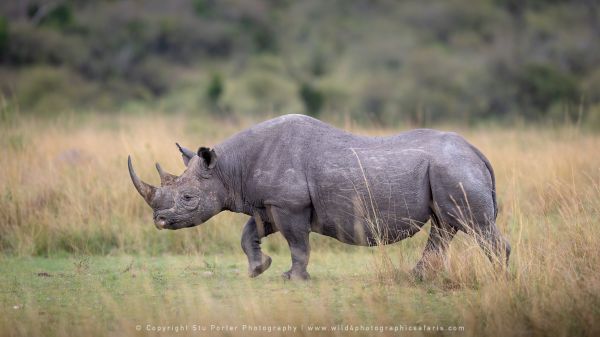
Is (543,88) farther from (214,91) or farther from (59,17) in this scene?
(59,17)

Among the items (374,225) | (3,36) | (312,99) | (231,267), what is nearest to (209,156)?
(231,267)

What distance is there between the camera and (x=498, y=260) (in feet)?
26.2

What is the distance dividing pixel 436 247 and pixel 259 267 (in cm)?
173

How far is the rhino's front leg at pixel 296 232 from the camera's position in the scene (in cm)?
884

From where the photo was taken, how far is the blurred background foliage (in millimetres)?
30484

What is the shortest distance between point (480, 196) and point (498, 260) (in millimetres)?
792

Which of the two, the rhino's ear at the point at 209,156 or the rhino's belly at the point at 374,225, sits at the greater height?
the rhino's ear at the point at 209,156

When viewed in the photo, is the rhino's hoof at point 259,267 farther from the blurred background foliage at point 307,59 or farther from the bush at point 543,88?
the bush at point 543,88

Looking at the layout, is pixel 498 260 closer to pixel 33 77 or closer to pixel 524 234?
pixel 524 234

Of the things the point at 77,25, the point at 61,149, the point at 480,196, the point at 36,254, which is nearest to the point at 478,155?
the point at 480,196

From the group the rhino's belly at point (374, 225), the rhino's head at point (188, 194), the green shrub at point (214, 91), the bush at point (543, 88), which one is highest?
the rhino's head at point (188, 194)

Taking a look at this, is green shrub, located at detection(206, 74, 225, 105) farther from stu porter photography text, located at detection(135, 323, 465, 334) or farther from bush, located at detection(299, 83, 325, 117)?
stu porter photography text, located at detection(135, 323, 465, 334)

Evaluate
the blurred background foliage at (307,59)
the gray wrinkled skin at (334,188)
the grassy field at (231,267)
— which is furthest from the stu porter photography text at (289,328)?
the blurred background foliage at (307,59)

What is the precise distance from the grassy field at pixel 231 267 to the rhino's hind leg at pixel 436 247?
12 centimetres
